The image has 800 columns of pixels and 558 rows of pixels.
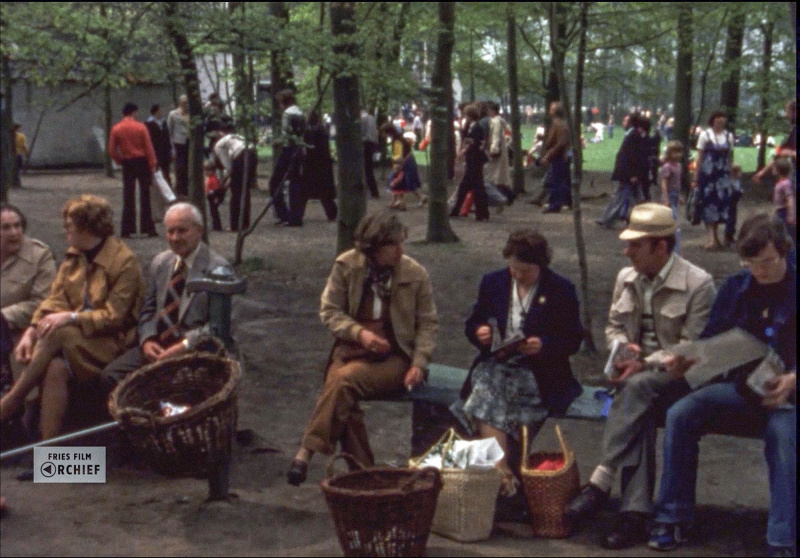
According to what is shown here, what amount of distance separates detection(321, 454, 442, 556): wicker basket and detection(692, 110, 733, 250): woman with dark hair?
11.1 m

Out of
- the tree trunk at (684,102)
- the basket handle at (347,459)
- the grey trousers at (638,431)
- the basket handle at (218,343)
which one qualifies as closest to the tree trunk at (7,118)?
the tree trunk at (684,102)

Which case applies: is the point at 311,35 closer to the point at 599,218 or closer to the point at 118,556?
the point at 118,556

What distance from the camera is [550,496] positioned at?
557 cm

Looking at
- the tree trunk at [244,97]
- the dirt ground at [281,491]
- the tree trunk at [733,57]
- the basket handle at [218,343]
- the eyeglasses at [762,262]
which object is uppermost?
the tree trunk at [733,57]

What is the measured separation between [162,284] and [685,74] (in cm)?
1716

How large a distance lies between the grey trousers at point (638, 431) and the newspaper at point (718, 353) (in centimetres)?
13

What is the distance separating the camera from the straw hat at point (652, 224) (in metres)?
5.83

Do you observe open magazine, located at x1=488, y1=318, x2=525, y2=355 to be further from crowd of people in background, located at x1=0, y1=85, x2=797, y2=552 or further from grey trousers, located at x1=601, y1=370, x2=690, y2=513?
grey trousers, located at x1=601, y1=370, x2=690, y2=513

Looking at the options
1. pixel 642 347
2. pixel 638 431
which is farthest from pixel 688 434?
pixel 642 347

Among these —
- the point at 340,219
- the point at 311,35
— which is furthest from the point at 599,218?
the point at 311,35

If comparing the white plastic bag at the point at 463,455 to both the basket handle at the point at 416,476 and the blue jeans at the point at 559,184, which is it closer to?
the basket handle at the point at 416,476

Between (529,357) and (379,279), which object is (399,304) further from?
(529,357)

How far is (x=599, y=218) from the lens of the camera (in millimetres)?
20094

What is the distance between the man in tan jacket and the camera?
5543 mm
